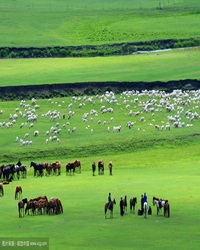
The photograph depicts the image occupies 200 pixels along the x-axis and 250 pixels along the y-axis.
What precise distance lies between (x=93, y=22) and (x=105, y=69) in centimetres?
3766

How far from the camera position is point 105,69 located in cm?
10481

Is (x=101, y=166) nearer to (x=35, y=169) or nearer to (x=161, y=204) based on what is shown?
(x=35, y=169)

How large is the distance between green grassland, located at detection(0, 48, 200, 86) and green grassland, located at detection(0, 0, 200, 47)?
11.5 metres

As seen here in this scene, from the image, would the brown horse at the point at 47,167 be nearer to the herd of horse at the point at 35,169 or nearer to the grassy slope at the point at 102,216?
the herd of horse at the point at 35,169

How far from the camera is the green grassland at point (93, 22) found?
128m

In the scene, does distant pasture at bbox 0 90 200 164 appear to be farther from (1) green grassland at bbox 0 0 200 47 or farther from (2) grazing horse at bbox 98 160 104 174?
(1) green grassland at bbox 0 0 200 47

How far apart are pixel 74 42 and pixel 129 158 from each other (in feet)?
220

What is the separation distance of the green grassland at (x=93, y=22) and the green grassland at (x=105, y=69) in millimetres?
11488

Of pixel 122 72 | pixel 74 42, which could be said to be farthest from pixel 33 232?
pixel 74 42

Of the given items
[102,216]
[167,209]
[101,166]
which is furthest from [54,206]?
[101,166]

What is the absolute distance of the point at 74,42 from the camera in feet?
414

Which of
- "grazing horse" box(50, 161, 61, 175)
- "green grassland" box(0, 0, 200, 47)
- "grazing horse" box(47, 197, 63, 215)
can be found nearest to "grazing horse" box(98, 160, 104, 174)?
"grazing horse" box(50, 161, 61, 175)

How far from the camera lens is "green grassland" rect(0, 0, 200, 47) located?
128 meters

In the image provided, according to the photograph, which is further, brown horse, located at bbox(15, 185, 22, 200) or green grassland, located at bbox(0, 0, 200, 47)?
green grassland, located at bbox(0, 0, 200, 47)
